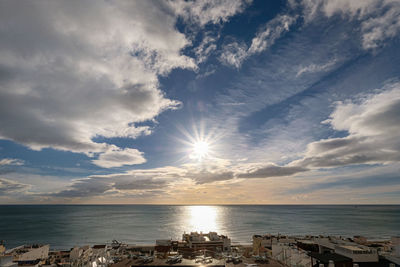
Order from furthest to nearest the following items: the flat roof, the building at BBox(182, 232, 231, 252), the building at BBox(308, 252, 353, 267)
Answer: the building at BBox(182, 232, 231, 252)
the flat roof
the building at BBox(308, 252, 353, 267)

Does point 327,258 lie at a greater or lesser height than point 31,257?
greater

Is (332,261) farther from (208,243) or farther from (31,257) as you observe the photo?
(31,257)

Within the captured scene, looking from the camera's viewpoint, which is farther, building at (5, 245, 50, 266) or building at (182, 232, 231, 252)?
building at (182, 232, 231, 252)

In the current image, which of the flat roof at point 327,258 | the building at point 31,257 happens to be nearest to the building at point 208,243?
the flat roof at point 327,258

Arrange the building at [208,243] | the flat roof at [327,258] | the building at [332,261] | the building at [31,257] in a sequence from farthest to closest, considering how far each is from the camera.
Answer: the building at [208,243] < the building at [31,257] < the flat roof at [327,258] < the building at [332,261]

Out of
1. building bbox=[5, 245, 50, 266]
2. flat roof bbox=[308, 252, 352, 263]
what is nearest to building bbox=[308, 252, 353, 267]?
flat roof bbox=[308, 252, 352, 263]

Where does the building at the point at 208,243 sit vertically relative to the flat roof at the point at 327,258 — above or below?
below

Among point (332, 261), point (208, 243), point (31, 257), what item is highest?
point (332, 261)

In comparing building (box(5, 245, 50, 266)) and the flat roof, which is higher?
the flat roof

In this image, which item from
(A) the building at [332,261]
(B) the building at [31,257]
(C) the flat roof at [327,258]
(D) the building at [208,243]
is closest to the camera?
(A) the building at [332,261]

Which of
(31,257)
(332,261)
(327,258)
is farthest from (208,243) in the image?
(332,261)

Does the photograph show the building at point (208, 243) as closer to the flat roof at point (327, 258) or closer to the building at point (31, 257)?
the flat roof at point (327, 258)

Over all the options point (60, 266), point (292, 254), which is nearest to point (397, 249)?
point (292, 254)

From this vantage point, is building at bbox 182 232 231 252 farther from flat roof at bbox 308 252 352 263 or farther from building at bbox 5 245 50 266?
building at bbox 5 245 50 266
